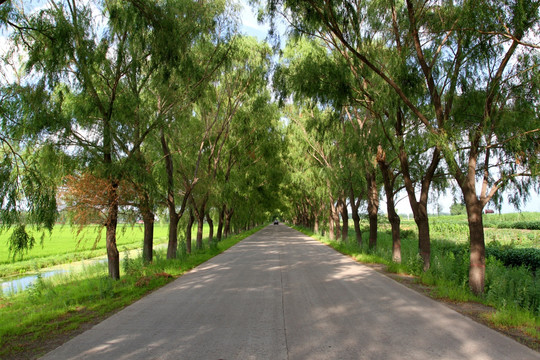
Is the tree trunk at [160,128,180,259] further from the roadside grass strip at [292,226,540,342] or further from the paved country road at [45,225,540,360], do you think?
the roadside grass strip at [292,226,540,342]

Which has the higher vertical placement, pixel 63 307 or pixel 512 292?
pixel 63 307

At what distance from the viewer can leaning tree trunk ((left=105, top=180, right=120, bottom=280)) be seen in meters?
9.43

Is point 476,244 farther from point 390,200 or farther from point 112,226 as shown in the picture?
point 112,226

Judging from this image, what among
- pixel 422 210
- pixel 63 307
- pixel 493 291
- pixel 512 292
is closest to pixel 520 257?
pixel 422 210

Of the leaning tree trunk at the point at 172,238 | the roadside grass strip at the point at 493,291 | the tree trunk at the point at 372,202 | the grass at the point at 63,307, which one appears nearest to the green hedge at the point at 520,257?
the roadside grass strip at the point at 493,291

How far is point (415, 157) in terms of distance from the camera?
12516mm

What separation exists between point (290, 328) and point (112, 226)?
691 cm

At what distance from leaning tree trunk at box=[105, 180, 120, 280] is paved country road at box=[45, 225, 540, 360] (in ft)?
7.83

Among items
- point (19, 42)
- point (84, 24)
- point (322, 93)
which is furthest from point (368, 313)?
point (84, 24)

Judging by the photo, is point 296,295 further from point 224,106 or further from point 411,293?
point 224,106

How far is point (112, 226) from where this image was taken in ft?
32.9

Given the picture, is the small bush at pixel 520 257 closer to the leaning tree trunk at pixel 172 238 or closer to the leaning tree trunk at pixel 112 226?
the leaning tree trunk at pixel 172 238

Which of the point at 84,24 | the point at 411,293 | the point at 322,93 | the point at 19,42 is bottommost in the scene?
the point at 411,293

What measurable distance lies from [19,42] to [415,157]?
12227 millimetres
